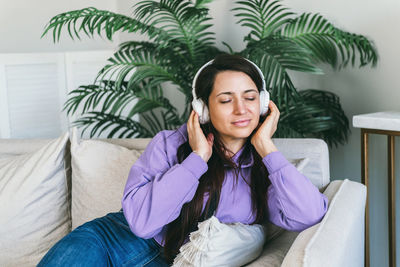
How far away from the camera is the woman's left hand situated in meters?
1.42

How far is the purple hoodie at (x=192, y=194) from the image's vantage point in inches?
52.7

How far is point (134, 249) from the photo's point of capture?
1.46m

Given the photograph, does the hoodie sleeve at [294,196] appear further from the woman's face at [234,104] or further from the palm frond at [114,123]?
the palm frond at [114,123]

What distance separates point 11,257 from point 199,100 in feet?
2.97

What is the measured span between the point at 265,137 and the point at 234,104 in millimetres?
135

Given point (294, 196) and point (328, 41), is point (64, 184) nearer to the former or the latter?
point (294, 196)

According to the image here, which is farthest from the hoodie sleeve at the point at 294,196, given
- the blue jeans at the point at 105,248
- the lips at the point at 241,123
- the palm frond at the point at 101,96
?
the palm frond at the point at 101,96

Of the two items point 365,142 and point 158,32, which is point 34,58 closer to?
point 158,32

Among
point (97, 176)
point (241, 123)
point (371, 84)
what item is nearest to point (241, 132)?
point (241, 123)

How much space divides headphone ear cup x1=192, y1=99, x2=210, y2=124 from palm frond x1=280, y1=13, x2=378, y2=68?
0.84 metres

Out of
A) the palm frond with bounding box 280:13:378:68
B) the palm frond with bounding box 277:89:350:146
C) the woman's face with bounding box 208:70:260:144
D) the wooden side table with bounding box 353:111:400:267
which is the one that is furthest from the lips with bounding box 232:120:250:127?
the palm frond with bounding box 280:13:378:68

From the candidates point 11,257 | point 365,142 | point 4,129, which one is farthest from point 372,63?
point 4,129

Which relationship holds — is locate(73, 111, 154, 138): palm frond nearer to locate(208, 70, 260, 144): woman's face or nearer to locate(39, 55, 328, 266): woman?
locate(39, 55, 328, 266): woman

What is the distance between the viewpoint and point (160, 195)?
1.35 m
